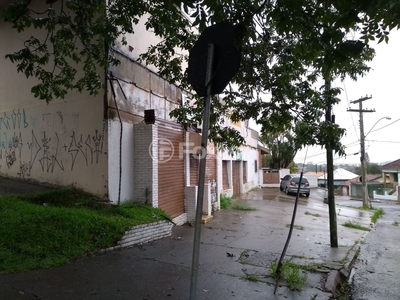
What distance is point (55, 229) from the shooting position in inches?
213

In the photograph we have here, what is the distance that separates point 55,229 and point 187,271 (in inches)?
95.7

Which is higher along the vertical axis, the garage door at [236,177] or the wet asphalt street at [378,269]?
the garage door at [236,177]

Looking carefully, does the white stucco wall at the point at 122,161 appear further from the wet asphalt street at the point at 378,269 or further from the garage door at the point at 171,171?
the wet asphalt street at the point at 378,269

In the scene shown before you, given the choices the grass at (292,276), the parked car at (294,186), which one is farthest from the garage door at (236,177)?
the grass at (292,276)

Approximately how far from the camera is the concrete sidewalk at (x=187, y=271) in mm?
3910

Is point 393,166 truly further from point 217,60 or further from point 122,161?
point 217,60

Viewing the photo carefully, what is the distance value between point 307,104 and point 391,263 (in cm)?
395

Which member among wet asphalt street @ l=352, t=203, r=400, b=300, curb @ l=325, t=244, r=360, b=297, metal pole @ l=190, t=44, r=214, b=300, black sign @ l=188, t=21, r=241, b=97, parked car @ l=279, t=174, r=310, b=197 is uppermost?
black sign @ l=188, t=21, r=241, b=97

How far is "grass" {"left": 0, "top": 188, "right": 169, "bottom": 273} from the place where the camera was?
4.75 m

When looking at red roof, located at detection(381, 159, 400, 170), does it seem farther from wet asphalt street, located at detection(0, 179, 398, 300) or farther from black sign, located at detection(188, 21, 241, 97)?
black sign, located at detection(188, 21, 241, 97)

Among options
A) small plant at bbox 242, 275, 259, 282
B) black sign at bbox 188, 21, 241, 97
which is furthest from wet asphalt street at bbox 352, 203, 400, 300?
black sign at bbox 188, 21, 241, 97

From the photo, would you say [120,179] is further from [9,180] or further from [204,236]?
[9,180]

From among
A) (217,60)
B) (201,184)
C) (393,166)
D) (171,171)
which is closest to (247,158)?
(171,171)

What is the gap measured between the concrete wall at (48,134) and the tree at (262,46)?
1.60 meters
